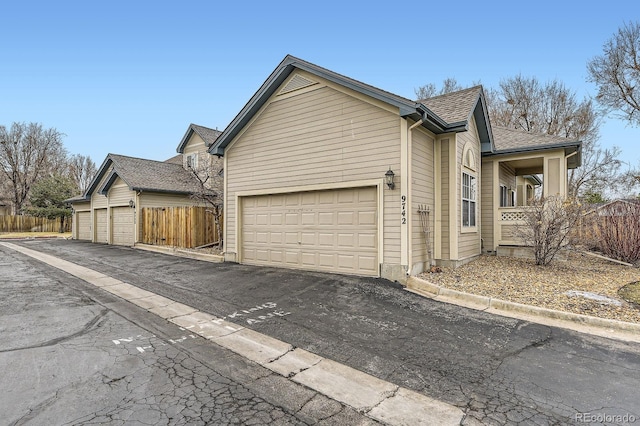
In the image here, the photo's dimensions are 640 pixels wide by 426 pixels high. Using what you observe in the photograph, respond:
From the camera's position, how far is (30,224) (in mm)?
32469

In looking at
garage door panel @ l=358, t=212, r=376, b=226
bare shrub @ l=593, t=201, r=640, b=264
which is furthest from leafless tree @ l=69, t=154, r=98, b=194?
bare shrub @ l=593, t=201, r=640, b=264

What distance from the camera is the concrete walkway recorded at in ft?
9.02

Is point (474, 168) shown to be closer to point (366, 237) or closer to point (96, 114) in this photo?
point (366, 237)

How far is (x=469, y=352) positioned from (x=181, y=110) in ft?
102

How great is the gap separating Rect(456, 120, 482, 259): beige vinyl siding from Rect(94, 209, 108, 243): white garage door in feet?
65.6

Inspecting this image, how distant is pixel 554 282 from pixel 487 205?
4.79 metres

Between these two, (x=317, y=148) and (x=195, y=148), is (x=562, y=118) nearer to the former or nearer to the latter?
(x=317, y=148)

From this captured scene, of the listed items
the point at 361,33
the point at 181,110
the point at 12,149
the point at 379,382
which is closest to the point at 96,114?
the point at 181,110

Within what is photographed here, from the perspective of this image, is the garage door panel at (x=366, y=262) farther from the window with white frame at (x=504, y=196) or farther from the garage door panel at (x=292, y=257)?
the window with white frame at (x=504, y=196)

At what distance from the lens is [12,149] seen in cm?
3603

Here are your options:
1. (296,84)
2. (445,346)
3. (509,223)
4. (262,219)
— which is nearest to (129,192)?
(262,219)

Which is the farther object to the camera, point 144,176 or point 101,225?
point 101,225

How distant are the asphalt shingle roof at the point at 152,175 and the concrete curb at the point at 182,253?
3.21 metres

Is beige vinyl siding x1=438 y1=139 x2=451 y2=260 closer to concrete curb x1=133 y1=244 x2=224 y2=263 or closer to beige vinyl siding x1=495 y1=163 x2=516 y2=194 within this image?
beige vinyl siding x1=495 y1=163 x2=516 y2=194
